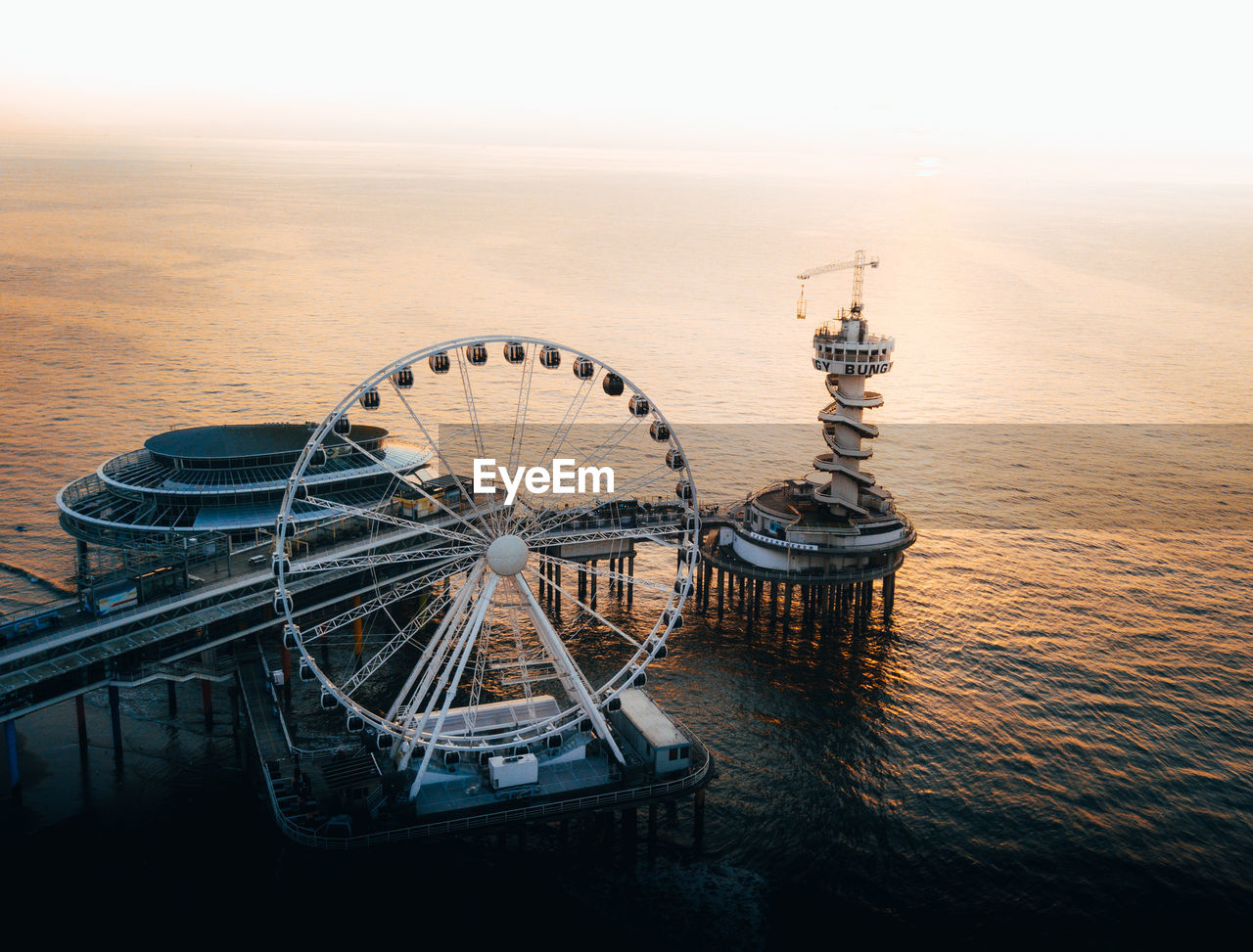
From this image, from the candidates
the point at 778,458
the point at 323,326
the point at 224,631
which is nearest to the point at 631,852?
the point at 224,631

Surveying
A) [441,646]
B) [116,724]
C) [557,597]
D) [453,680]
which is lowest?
[557,597]

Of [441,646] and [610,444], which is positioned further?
[610,444]

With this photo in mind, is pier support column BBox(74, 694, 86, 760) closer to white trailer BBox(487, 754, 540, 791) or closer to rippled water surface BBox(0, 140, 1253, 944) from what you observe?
rippled water surface BBox(0, 140, 1253, 944)

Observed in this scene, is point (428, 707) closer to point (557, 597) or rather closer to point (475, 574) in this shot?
point (475, 574)

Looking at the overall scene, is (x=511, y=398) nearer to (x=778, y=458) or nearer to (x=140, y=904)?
(x=778, y=458)

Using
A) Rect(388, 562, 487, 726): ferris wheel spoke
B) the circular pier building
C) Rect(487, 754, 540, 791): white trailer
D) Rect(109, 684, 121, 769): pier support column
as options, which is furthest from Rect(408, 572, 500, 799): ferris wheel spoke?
the circular pier building

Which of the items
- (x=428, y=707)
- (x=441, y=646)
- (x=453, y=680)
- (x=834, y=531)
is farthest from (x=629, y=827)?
(x=834, y=531)
